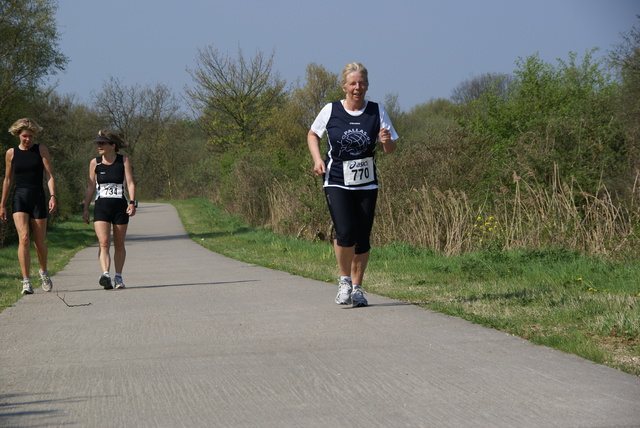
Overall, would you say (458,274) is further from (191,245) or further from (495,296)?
(191,245)

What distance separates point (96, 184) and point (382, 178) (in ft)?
23.1

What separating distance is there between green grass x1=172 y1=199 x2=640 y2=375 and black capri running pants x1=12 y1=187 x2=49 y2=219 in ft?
11.4

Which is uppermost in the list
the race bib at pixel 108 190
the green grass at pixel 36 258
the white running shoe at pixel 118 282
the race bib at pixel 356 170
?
the race bib at pixel 356 170

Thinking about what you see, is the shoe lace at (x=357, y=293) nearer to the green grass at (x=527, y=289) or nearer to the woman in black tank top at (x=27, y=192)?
the green grass at (x=527, y=289)

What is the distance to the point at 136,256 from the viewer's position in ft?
58.4

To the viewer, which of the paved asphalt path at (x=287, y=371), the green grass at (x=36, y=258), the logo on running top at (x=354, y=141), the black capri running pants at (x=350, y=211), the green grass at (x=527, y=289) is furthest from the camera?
the green grass at (x=36, y=258)

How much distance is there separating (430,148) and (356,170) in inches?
356

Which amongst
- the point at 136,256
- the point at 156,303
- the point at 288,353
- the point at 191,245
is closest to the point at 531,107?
the point at 191,245

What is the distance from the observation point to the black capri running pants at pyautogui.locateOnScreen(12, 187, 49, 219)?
1027 centimetres

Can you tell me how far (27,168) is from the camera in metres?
10.4

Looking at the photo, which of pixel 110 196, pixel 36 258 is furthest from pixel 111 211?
pixel 36 258

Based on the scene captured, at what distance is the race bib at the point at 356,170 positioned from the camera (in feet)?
25.3

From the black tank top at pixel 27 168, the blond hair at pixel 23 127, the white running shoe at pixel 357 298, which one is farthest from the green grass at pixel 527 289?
the blond hair at pixel 23 127

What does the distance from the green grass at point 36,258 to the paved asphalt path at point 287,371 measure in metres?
2.46
